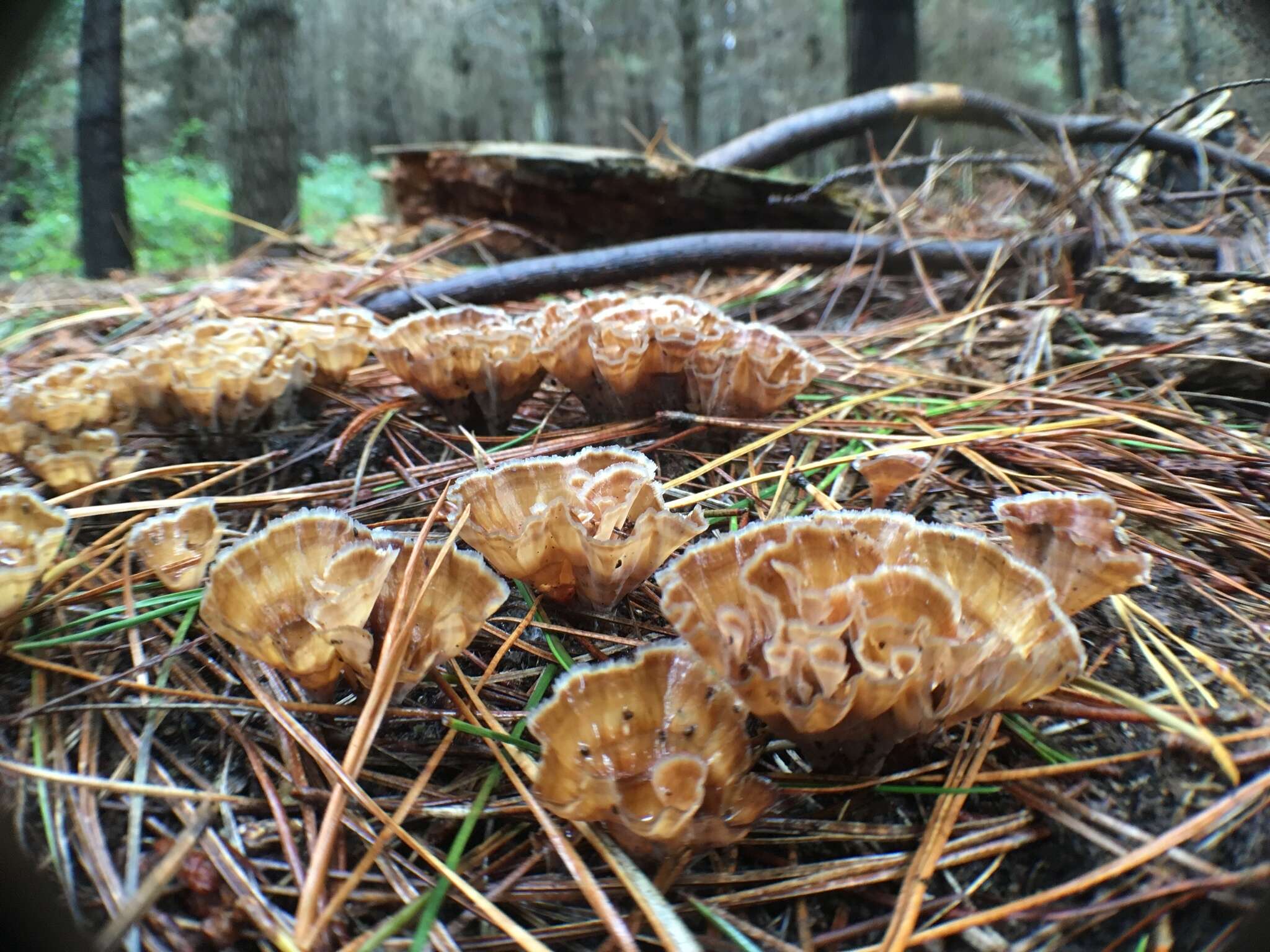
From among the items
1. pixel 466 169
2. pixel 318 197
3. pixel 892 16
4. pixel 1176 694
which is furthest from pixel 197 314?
pixel 318 197

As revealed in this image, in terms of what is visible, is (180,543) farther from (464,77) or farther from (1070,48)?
(464,77)

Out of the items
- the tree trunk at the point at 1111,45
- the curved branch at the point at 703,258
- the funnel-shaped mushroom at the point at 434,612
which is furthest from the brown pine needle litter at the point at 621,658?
the tree trunk at the point at 1111,45

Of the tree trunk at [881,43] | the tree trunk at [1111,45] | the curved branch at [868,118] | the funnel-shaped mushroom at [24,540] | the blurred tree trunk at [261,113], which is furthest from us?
the tree trunk at [881,43]

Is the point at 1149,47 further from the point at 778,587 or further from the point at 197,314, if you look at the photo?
the point at 197,314

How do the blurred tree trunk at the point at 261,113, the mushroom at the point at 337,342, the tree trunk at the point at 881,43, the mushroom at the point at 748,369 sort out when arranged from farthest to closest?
1. the tree trunk at the point at 881,43
2. the blurred tree trunk at the point at 261,113
3. the mushroom at the point at 337,342
4. the mushroom at the point at 748,369

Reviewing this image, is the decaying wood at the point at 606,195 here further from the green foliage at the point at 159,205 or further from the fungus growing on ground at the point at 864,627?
the fungus growing on ground at the point at 864,627

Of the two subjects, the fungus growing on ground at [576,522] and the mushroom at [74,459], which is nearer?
the fungus growing on ground at [576,522]
